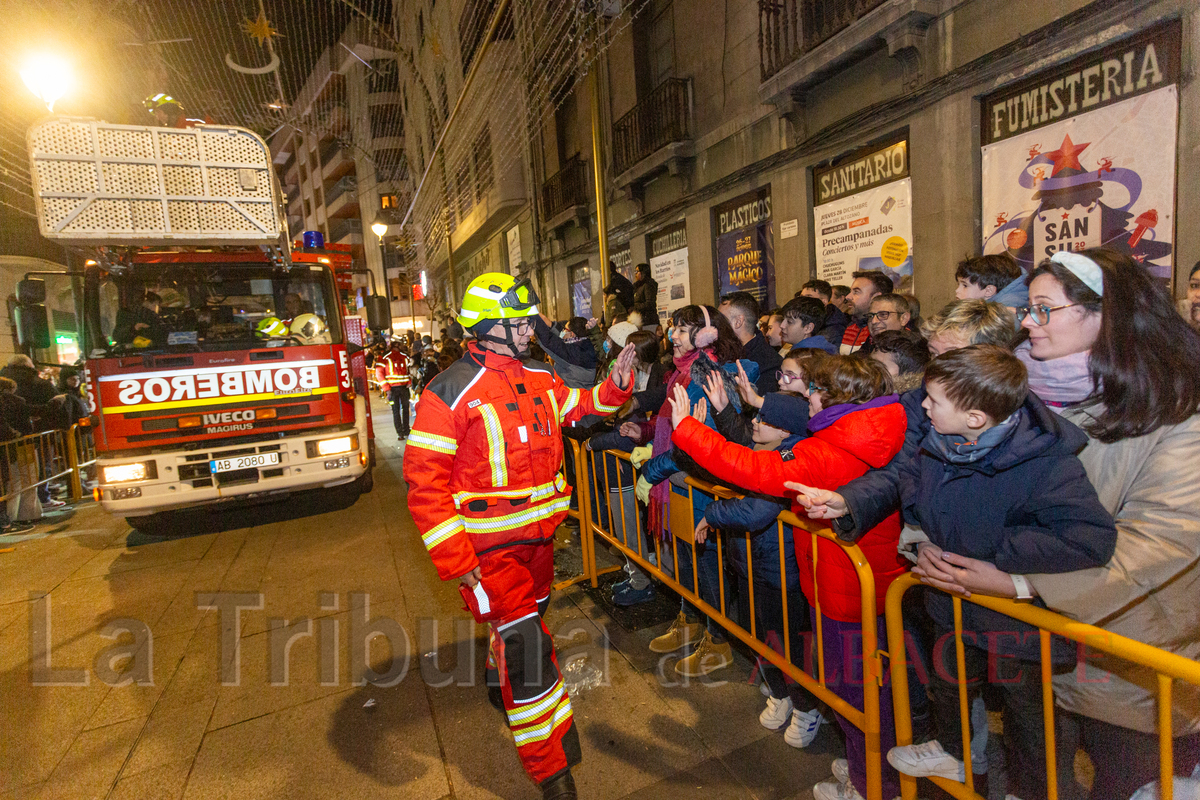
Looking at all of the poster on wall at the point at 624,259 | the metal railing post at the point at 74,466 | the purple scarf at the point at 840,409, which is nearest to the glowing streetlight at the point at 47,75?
the metal railing post at the point at 74,466

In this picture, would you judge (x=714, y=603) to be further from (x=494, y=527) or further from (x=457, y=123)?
(x=457, y=123)

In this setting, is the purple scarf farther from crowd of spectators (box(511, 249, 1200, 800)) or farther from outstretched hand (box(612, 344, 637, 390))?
outstretched hand (box(612, 344, 637, 390))

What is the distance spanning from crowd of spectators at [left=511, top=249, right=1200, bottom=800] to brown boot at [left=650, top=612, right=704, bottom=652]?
74 centimetres

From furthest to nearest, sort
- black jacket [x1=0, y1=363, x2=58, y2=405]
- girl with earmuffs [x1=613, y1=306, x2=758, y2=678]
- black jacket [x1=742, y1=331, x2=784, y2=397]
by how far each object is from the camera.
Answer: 1. black jacket [x1=0, y1=363, x2=58, y2=405]
2. black jacket [x1=742, y1=331, x2=784, y2=397]
3. girl with earmuffs [x1=613, y1=306, x2=758, y2=678]

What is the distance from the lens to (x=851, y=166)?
815 centimetres

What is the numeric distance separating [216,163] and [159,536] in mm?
4262

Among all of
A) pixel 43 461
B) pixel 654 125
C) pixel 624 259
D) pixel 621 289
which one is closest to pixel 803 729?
pixel 621 289

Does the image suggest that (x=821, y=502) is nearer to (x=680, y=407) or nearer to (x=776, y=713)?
(x=680, y=407)

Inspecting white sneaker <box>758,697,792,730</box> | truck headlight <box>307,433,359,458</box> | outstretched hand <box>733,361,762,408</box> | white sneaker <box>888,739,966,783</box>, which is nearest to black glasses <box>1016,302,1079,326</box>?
outstretched hand <box>733,361,762,408</box>

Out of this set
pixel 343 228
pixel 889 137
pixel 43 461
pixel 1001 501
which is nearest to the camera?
pixel 1001 501

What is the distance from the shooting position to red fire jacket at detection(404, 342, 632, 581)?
2.48m

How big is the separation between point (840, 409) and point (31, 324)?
7.17 m

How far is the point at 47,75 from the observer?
734cm

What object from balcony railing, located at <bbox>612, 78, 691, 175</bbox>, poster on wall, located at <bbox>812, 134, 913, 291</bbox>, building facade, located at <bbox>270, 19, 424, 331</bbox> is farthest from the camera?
building facade, located at <bbox>270, 19, 424, 331</bbox>
